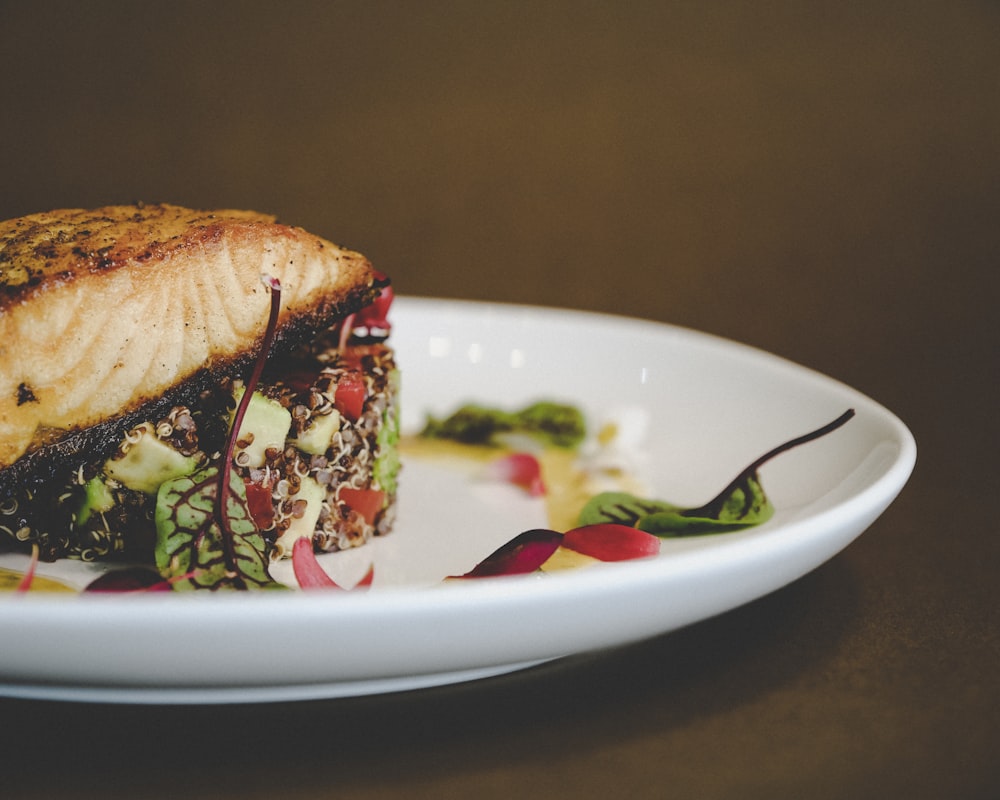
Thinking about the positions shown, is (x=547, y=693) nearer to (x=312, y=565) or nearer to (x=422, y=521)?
(x=312, y=565)

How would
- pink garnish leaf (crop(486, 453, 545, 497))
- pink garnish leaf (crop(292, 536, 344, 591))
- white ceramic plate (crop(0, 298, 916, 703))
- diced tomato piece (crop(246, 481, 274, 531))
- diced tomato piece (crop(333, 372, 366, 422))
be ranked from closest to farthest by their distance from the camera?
white ceramic plate (crop(0, 298, 916, 703)) → pink garnish leaf (crop(292, 536, 344, 591)) → diced tomato piece (crop(246, 481, 274, 531)) → diced tomato piece (crop(333, 372, 366, 422)) → pink garnish leaf (crop(486, 453, 545, 497))

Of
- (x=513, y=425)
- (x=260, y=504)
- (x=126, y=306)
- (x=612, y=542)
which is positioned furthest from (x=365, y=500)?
(x=513, y=425)

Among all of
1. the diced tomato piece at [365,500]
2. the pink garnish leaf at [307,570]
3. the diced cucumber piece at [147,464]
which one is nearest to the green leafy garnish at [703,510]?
the diced tomato piece at [365,500]

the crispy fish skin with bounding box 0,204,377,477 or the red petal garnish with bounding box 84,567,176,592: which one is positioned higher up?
the crispy fish skin with bounding box 0,204,377,477

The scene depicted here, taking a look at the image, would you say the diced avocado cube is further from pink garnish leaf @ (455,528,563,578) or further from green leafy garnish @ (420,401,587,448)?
green leafy garnish @ (420,401,587,448)

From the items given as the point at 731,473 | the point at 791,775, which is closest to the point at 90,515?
the point at 791,775

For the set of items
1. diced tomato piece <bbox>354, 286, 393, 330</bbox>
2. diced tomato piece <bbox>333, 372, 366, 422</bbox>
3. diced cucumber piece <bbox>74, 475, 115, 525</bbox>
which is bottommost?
diced cucumber piece <bbox>74, 475, 115, 525</bbox>

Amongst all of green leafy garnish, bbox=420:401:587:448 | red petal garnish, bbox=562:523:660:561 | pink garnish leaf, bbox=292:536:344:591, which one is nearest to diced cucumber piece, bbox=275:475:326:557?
pink garnish leaf, bbox=292:536:344:591
